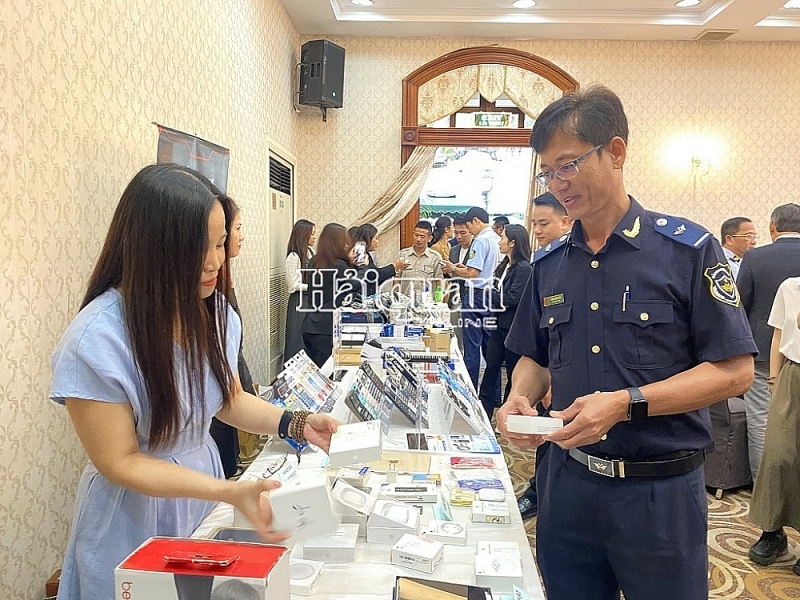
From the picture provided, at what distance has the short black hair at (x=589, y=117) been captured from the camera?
136 centimetres

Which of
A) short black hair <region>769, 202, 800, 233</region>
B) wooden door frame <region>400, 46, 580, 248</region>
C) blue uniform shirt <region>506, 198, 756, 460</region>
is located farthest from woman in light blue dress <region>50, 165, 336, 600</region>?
wooden door frame <region>400, 46, 580, 248</region>

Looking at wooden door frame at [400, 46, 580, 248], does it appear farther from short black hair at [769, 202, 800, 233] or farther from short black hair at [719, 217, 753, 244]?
short black hair at [769, 202, 800, 233]

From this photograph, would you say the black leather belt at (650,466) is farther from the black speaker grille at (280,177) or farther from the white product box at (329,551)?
the black speaker grille at (280,177)

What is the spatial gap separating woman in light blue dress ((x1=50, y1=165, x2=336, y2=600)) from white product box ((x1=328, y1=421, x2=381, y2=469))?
0.87 ft

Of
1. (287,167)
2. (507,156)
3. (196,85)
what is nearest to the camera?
(196,85)

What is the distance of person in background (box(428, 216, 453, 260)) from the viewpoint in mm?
6535

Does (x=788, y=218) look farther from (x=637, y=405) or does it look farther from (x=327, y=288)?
(x=327, y=288)

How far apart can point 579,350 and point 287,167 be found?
4.84 m

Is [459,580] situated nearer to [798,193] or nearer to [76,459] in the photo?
[76,459]

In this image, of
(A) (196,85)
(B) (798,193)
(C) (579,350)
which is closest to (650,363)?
(C) (579,350)

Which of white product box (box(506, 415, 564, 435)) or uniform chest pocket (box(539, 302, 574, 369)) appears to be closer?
white product box (box(506, 415, 564, 435))

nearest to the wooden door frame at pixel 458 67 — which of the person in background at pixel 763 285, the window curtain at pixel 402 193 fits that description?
the window curtain at pixel 402 193

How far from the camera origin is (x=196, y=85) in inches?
128

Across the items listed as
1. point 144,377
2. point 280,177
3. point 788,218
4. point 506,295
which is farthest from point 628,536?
point 280,177
